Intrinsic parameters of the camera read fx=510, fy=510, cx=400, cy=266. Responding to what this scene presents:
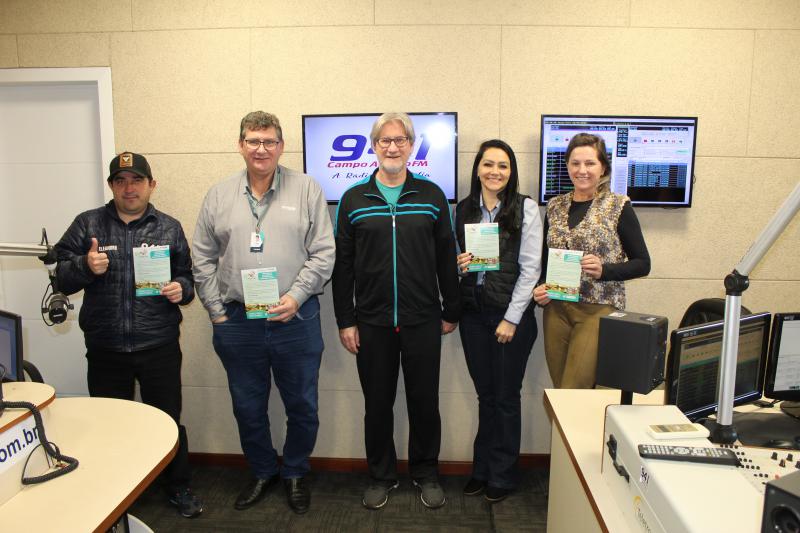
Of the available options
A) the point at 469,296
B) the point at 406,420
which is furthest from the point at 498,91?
the point at 406,420

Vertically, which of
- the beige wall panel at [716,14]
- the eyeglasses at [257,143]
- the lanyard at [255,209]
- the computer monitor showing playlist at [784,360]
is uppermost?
the beige wall panel at [716,14]

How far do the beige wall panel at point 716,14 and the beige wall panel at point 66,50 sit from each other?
2995 mm

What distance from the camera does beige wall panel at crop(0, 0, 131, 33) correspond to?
9.53 ft

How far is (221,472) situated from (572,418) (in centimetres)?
222

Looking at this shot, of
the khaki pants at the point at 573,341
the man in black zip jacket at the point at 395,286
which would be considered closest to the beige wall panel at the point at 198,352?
the man in black zip jacket at the point at 395,286

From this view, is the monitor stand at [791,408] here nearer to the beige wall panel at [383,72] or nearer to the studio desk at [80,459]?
the beige wall panel at [383,72]

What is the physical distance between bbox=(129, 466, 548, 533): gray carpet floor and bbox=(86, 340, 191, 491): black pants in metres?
0.54

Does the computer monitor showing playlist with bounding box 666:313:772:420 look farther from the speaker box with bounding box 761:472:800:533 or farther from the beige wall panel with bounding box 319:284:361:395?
the beige wall panel with bounding box 319:284:361:395

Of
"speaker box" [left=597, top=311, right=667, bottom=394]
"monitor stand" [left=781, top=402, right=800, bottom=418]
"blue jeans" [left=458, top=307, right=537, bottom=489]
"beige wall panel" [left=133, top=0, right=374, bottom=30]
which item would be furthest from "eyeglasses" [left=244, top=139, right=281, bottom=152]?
"monitor stand" [left=781, top=402, right=800, bottom=418]

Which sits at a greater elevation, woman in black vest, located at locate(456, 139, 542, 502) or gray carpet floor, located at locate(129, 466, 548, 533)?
woman in black vest, located at locate(456, 139, 542, 502)

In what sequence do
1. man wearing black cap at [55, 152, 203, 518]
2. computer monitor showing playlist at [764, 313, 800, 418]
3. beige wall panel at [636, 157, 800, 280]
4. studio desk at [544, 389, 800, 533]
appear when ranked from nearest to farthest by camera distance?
studio desk at [544, 389, 800, 533] → computer monitor showing playlist at [764, 313, 800, 418] → man wearing black cap at [55, 152, 203, 518] → beige wall panel at [636, 157, 800, 280]

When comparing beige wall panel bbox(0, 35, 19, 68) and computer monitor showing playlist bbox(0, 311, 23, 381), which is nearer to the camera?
computer monitor showing playlist bbox(0, 311, 23, 381)

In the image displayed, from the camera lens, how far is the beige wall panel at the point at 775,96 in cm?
279

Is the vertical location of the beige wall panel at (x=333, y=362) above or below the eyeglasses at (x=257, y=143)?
below
